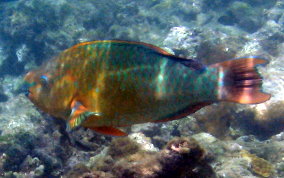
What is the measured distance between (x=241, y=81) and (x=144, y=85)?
25.4 inches

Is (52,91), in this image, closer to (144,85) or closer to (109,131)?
(109,131)

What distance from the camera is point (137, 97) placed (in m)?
1.71

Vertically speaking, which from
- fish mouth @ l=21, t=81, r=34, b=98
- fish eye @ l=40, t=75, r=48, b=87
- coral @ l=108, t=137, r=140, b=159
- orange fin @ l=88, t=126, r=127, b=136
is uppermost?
fish eye @ l=40, t=75, r=48, b=87

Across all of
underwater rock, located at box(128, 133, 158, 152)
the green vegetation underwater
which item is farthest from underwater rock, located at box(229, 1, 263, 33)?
underwater rock, located at box(128, 133, 158, 152)

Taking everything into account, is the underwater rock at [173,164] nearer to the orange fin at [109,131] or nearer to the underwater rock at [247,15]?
the orange fin at [109,131]

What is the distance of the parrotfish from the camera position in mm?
1632

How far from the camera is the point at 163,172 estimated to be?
8.43 feet

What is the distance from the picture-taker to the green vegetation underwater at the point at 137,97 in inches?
67.1

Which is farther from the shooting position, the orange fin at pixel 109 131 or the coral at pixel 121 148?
the coral at pixel 121 148

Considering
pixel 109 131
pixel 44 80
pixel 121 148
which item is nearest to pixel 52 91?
pixel 44 80

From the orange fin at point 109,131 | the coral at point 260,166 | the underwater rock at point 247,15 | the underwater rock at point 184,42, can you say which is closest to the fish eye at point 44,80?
the orange fin at point 109,131

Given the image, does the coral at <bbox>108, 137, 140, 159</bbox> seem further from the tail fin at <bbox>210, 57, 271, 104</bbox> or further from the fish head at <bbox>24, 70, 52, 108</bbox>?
the tail fin at <bbox>210, 57, 271, 104</bbox>

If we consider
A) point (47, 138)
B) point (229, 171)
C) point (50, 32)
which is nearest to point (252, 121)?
point (229, 171)

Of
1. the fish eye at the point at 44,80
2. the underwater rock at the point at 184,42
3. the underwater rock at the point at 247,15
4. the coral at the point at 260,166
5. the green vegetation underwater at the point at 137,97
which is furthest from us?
the underwater rock at the point at 247,15
